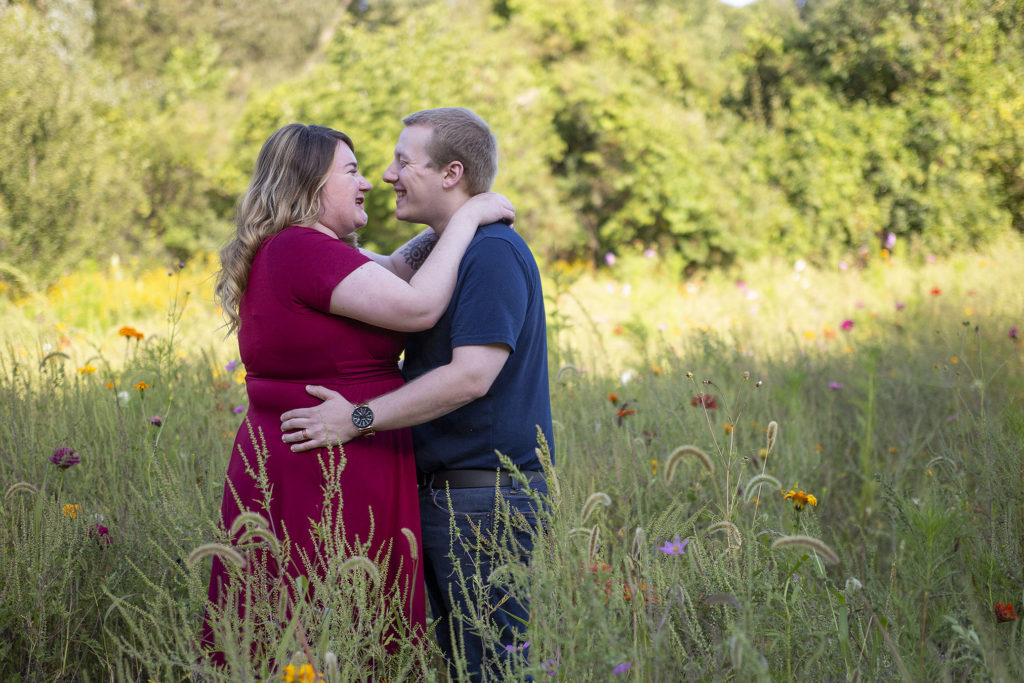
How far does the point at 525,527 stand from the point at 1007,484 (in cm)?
181

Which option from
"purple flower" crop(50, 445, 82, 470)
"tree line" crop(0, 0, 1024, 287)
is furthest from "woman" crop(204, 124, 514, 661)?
"tree line" crop(0, 0, 1024, 287)

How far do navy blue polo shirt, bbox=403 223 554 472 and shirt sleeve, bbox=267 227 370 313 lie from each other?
0.31m

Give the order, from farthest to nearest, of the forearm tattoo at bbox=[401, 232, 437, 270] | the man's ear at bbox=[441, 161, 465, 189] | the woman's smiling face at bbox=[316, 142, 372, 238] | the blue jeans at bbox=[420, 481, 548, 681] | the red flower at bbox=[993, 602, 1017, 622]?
the forearm tattoo at bbox=[401, 232, 437, 270], the man's ear at bbox=[441, 161, 465, 189], the woman's smiling face at bbox=[316, 142, 372, 238], the blue jeans at bbox=[420, 481, 548, 681], the red flower at bbox=[993, 602, 1017, 622]

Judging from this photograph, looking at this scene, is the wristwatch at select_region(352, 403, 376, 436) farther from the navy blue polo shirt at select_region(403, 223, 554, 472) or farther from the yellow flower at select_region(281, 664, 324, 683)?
the yellow flower at select_region(281, 664, 324, 683)

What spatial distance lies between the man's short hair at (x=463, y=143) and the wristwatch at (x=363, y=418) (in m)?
0.77

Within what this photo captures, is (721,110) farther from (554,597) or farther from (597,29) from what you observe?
(554,597)

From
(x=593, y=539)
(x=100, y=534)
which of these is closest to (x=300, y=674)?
(x=593, y=539)

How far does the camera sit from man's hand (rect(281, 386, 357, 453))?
2020mm

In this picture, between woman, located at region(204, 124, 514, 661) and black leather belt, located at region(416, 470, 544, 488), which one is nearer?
woman, located at region(204, 124, 514, 661)

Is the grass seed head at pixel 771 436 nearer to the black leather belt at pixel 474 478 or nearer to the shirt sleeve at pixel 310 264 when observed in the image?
the black leather belt at pixel 474 478

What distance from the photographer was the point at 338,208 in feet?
7.36

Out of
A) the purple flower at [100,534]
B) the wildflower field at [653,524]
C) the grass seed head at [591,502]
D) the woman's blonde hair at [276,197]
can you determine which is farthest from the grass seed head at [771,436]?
the purple flower at [100,534]

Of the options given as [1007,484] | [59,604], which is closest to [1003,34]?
[1007,484]

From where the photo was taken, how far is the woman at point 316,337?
2.02 meters
